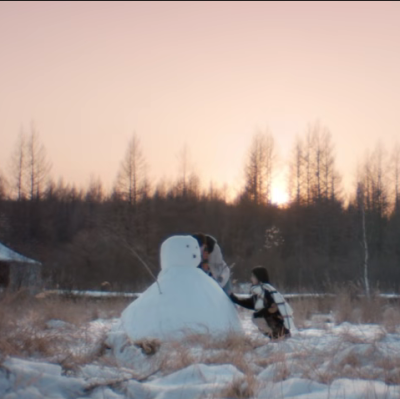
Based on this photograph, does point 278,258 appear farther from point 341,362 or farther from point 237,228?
point 341,362

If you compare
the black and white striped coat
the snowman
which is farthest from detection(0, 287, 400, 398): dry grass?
the black and white striped coat

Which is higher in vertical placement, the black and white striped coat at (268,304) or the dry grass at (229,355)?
the black and white striped coat at (268,304)

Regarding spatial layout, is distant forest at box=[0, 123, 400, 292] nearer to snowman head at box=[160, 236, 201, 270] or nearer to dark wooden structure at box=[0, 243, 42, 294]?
dark wooden structure at box=[0, 243, 42, 294]

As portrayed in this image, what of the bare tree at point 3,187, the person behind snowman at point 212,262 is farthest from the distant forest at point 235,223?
the person behind snowman at point 212,262

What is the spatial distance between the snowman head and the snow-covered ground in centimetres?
139

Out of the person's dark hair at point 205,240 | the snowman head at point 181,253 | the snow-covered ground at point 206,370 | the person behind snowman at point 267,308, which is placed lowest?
the snow-covered ground at point 206,370

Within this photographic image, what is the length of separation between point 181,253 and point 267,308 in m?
1.37

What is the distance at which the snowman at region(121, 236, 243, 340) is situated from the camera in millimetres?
7633

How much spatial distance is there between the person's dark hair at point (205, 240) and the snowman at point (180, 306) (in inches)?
28.6

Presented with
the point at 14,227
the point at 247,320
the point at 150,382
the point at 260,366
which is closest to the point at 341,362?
the point at 260,366

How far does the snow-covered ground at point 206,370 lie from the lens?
15.1 ft

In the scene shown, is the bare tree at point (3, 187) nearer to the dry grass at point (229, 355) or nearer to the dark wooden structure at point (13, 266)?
the dark wooden structure at point (13, 266)

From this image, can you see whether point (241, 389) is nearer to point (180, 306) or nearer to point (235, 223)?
point (180, 306)

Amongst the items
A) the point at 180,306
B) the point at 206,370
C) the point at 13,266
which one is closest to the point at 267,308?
the point at 180,306
